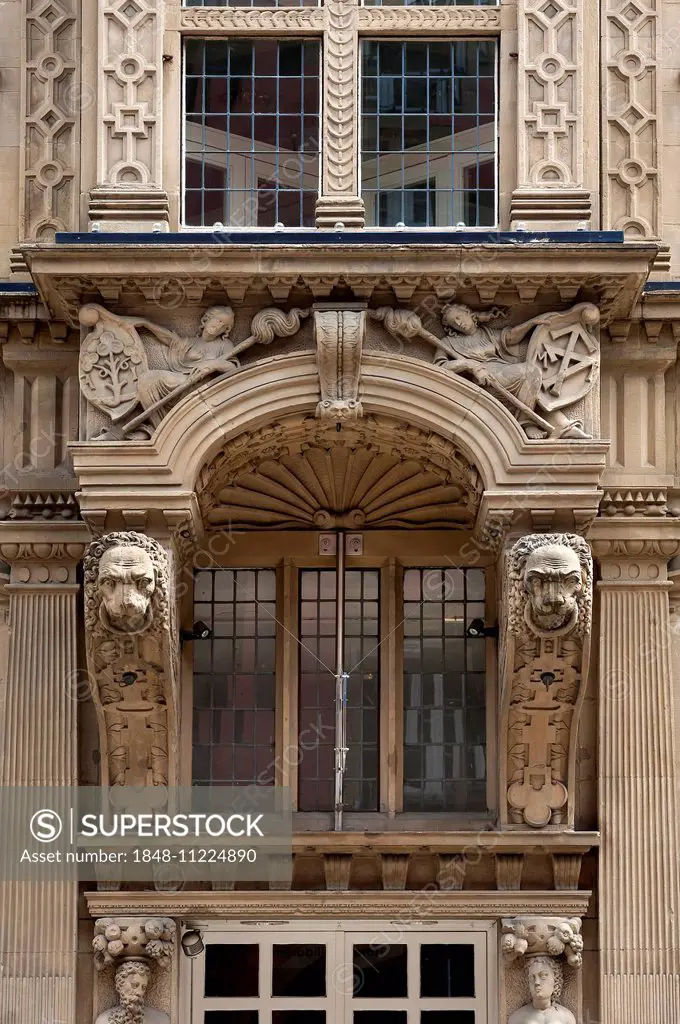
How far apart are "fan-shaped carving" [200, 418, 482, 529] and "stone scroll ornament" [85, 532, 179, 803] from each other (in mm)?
1490

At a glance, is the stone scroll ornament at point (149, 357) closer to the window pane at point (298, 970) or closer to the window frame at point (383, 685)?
the window frame at point (383, 685)

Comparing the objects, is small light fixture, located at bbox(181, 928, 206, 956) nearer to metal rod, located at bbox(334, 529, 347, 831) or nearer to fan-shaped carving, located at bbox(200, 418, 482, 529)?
metal rod, located at bbox(334, 529, 347, 831)

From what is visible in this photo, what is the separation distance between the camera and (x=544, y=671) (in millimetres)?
20906

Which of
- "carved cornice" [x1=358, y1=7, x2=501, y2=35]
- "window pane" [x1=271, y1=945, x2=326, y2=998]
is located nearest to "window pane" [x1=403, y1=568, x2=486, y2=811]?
"window pane" [x1=271, y1=945, x2=326, y2=998]

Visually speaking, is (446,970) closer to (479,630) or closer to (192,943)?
(192,943)

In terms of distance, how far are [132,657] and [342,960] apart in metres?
3.44

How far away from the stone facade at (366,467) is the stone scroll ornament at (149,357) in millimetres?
27

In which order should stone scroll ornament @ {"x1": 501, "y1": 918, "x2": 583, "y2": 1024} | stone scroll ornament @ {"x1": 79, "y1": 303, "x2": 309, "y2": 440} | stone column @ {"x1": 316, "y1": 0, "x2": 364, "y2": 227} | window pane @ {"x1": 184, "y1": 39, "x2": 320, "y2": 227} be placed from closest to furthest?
stone scroll ornament @ {"x1": 501, "y1": 918, "x2": 583, "y2": 1024} < stone scroll ornament @ {"x1": 79, "y1": 303, "x2": 309, "y2": 440} < stone column @ {"x1": 316, "y1": 0, "x2": 364, "y2": 227} < window pane @ {"x1": 184, "y1": 39, "x2": 320, "y2": 227}

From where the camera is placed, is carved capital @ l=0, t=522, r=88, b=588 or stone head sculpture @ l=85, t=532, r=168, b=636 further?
carved capital @ l=0, t=522, r=88, b=588

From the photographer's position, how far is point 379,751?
72.9 ft

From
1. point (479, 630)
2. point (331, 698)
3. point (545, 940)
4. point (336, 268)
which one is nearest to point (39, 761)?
point (331, 698)

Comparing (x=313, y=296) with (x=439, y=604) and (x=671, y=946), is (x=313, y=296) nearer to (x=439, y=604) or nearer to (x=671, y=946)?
(x=439, y=604)

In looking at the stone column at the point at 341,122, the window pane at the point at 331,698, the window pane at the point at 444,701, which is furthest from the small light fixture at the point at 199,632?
the stone column at the point at 341,122

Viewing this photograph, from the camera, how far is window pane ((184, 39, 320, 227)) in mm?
22297
